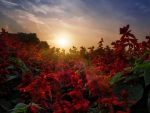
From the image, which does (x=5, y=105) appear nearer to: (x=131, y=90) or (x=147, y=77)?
(x=131, y=90)

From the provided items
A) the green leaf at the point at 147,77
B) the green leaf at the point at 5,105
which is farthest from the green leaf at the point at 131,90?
the green leaf at the point at 5,105

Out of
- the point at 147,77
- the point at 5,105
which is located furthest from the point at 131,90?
the point at 5,105

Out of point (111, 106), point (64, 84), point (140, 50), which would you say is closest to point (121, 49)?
point (140, 50)

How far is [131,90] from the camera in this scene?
1.38 meters

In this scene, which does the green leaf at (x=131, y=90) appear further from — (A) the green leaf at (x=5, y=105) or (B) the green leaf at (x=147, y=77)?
(A) the green leaf at (x=5, y=105)

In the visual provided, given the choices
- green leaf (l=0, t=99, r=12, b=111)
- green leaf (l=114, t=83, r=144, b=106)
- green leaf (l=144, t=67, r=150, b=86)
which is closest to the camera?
green leaf (l=144, t=67, r=150, b=86)

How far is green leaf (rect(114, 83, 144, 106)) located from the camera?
133 cm

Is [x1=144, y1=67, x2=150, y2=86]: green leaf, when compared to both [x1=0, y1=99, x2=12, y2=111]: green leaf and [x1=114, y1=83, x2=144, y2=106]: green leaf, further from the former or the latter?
[x1=0, y1=99, x2=12, y2=111]: green leaf

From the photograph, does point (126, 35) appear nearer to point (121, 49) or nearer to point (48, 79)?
point (121, 49)

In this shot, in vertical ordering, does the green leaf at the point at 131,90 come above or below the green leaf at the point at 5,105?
above

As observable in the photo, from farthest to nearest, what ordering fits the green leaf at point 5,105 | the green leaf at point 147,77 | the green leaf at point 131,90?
the green leaf at point 5,105 < the green leaf at point 131,90 < the green leaf at point 147,77

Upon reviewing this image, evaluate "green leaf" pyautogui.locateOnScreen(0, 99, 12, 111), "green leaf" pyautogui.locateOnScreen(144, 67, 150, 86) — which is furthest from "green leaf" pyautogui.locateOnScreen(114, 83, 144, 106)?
"green leaf" pyautogui.locateOnScreen(0, 99, 12, 111)

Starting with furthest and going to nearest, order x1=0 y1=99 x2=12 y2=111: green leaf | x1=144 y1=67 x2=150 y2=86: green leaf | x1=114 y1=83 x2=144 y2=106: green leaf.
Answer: x1=0 y1=99 x2=12 y2=111: green leaf → x1=114 y1=83 x2=144 y2=106: green leaf → x1=144 y1=67 x2=150 y2=86: green leaf

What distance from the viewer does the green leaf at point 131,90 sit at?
133 centimetres
